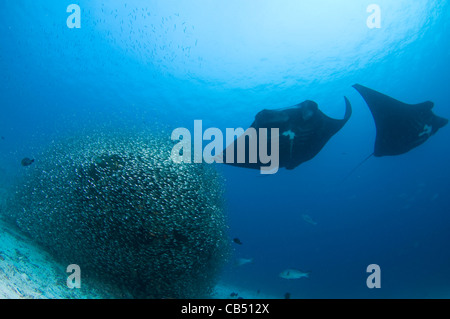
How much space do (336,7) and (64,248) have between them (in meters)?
20.6

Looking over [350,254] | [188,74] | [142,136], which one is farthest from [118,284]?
[350,254]

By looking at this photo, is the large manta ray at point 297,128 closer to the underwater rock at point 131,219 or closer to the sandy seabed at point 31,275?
the underwater rock at point 131,219

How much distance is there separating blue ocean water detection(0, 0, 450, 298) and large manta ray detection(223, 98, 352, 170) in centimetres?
244

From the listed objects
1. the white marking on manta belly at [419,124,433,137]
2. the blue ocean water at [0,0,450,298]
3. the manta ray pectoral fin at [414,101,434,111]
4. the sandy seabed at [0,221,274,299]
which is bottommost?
the sandy seabed at [0,221,274,299]

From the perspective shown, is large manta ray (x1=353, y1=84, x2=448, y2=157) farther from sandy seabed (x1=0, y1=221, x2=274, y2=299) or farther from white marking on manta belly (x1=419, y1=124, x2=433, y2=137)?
sandy seabed (x1=0, y1=221, x2=274, y2=299)

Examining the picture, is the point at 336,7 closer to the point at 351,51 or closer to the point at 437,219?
the point at 351,51

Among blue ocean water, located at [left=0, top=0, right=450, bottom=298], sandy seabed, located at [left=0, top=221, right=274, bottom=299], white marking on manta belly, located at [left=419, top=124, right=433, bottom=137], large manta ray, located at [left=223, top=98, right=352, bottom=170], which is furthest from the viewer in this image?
blue ocean water, located at [left=0, top=0, right=450, bottom=298]

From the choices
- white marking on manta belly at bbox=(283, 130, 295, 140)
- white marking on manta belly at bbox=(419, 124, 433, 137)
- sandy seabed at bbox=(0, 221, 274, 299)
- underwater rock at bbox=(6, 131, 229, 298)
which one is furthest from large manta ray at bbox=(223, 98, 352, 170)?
sandy seabed at bbox=(0, 221, 274, 299)

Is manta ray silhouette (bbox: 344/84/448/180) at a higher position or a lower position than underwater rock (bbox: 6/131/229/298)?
higher

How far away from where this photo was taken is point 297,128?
6766 millimetres

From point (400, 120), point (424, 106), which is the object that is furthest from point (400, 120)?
point (424, 106)

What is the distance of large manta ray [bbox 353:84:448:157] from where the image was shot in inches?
267

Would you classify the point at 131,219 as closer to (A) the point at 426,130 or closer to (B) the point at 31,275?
(B) the point at 31,275

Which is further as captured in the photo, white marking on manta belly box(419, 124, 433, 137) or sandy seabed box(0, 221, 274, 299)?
white marking on manta belly box(419, 124, 433, 137)
